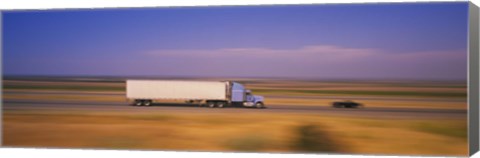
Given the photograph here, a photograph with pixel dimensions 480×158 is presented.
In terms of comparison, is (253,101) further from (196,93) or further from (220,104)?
(196,93)

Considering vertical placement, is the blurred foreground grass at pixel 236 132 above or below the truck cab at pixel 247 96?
below

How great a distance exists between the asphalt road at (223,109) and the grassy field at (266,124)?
80mm

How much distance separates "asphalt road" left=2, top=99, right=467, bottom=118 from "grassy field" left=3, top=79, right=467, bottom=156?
0.08 metres

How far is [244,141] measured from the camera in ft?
40.2

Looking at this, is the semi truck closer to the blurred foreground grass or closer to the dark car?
the blurred foreground grass

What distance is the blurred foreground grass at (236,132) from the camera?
1171 centimetres

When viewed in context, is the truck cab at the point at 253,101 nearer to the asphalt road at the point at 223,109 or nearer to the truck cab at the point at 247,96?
the truck cab at the point at 247,96

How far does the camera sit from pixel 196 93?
1293cm

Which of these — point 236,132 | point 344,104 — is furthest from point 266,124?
point 344,104

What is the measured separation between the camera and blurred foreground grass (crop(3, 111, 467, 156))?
11711 mm

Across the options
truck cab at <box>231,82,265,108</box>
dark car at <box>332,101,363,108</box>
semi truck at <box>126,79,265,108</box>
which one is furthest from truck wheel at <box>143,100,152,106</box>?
dark car at <box>332,101,363,108</box>

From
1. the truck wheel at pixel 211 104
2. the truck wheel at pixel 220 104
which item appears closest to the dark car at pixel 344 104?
the truck wheel at pixel 220 104

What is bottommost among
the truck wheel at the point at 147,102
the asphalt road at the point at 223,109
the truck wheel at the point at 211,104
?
the asphalt road at the point at 223,109

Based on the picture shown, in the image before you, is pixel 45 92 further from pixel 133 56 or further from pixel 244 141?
pixel 244 141
